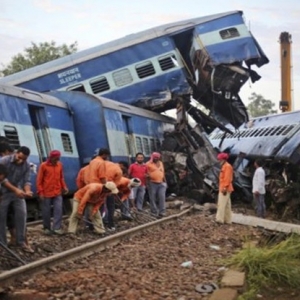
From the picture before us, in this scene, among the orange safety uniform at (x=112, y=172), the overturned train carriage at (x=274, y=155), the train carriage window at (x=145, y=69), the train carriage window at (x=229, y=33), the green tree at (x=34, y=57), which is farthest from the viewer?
the green tree at (x=34, y=57)

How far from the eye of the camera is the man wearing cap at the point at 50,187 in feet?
26.8

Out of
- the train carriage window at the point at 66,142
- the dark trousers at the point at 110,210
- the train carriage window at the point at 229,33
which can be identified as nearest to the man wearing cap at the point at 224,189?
the dark trousers at the point at 110,210

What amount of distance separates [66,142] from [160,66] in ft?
19.6

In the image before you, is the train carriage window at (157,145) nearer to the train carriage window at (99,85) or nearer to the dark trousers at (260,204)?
the train carriage window at (99,85)

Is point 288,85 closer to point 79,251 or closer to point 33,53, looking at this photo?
point 79,251

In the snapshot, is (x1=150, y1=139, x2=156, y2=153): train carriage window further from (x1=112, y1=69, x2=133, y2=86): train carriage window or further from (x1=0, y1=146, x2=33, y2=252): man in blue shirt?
(x1=0, y1=146, x2=33, y2=252): man in blue shirt

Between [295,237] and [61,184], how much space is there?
3.69 metres

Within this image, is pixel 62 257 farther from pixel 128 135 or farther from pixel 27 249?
pixel 128 135

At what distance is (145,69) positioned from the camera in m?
16.7

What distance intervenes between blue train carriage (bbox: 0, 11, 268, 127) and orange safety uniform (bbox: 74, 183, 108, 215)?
839 cm

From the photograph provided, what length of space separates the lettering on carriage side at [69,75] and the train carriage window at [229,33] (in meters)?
4.85

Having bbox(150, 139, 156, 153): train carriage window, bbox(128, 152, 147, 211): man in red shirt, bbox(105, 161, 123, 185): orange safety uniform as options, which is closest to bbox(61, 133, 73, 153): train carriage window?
bbox(128, 152, 147, 211): man in red shirt

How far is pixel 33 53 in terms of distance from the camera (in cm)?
3753

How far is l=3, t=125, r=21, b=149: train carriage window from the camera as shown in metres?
9.45
